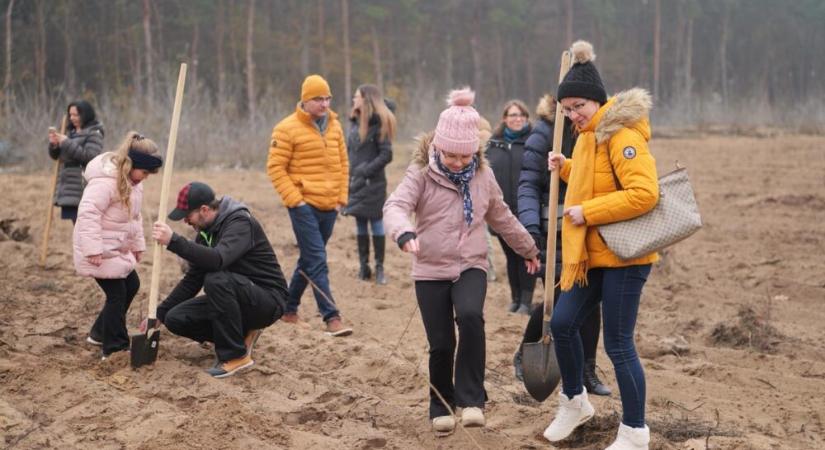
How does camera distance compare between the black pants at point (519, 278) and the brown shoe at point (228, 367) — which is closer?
the brown shoe at point (228, 367)

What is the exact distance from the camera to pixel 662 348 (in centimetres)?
757

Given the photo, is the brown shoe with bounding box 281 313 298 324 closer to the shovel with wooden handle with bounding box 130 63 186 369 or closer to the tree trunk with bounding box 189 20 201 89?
the shovel with wooden handle with bounding box 130 63 186 369

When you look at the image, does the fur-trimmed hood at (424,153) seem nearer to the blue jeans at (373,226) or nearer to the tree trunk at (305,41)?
the blue jeans at (373,226)

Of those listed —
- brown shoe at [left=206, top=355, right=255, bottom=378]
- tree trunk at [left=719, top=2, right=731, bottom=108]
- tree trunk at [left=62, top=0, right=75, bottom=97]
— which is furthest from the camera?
tree trunk at [left=719, top=2, right=731, bottom=108]

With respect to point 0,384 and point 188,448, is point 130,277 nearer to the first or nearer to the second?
point 0,384

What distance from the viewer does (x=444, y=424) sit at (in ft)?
17.0

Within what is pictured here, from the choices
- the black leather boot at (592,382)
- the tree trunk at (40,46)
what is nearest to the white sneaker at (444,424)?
the black leather boot at (592,382)

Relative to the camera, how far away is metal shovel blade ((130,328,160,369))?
244 inches

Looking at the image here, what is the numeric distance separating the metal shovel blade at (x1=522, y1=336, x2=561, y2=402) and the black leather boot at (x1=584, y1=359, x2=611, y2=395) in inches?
27.1

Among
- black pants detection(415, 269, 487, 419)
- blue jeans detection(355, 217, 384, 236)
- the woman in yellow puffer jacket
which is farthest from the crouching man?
blue jeans detection(355, 217, 384, 236)

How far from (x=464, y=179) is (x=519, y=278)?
3.67m

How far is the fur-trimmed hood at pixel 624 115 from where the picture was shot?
4578 millimetres

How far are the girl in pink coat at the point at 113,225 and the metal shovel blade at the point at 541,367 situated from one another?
272cm

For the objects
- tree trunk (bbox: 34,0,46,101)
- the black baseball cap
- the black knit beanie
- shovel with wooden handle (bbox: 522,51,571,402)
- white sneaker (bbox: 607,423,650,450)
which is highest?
tree trunk (bbox: 34,0,46,101)
